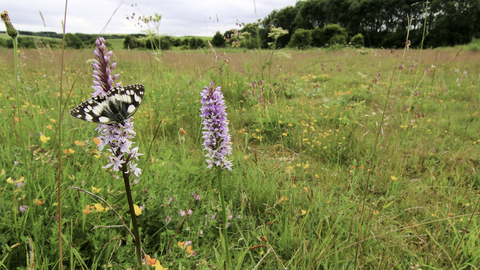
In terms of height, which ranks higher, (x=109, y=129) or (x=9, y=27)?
(x=9, y=27)

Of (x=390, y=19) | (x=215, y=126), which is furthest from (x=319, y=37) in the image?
(x=215, y=126)

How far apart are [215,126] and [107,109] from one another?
0.50 meters

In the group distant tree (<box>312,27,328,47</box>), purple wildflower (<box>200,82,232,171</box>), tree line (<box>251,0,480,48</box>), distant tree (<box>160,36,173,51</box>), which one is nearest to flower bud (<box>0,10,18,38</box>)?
purple wildflower (<box>200,82,232,171</box>)

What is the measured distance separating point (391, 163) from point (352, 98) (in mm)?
3013

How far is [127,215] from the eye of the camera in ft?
5.75

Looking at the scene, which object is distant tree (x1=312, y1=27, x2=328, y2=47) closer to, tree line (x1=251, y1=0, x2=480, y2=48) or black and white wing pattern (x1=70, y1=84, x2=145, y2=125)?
tree line (x1=251, y1=0, x2=480, y2=48)

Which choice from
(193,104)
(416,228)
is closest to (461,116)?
(416,228)

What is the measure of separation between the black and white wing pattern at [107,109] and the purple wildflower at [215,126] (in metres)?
0.34

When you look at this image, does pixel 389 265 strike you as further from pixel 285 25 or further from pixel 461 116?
pixel 285 25

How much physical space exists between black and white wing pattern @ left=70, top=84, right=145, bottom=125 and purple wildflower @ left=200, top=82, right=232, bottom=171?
34cm

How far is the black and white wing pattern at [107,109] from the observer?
0.91 m

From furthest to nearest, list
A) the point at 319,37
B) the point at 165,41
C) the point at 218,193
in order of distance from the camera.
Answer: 1. the point at 319,37
2. the point at 165,41
3. the point at 218,193

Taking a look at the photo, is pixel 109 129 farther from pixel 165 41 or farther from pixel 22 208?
pixel 165 41

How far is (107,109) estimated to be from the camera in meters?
0.94
